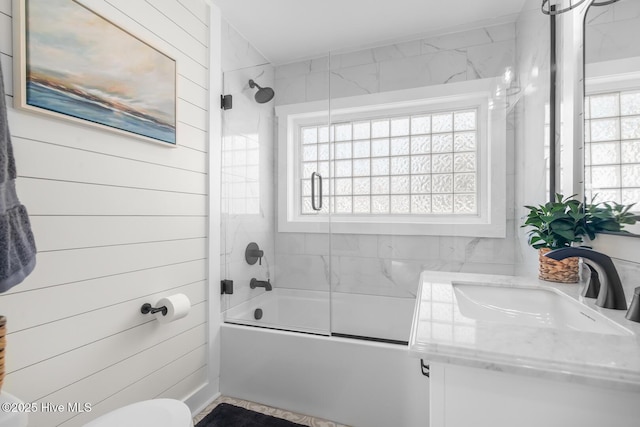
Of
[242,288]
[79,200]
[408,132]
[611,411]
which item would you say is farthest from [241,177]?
[611,411]

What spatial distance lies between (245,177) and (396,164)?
1.10 m

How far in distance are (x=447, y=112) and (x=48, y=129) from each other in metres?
2.21

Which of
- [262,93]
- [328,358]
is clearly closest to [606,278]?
[328,358]

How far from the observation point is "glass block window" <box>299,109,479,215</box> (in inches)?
85.3

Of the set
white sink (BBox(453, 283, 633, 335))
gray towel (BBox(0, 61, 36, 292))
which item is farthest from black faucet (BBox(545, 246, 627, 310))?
gray towel (BBox(0, 61, 36, 292))

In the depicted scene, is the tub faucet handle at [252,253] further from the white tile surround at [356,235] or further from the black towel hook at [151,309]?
the black towel hook at [151,309]

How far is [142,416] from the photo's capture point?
106 centimetres

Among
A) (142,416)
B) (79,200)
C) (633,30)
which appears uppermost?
(633,30)

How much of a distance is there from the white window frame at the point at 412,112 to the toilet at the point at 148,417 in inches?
50.0

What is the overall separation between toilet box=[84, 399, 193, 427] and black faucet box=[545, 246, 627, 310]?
4.35ft

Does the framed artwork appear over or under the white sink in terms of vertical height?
over

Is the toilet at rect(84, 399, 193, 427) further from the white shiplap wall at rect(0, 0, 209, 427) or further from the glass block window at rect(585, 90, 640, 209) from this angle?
the glass block window at rect(585, 90, 640, 209)

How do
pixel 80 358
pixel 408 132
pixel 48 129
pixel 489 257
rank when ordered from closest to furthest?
1. pixel 48 129
2. pixel 80 358
3. pixel 489 257
4. pixel 408 132

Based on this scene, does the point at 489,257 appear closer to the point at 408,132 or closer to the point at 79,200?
the point at 408,132
